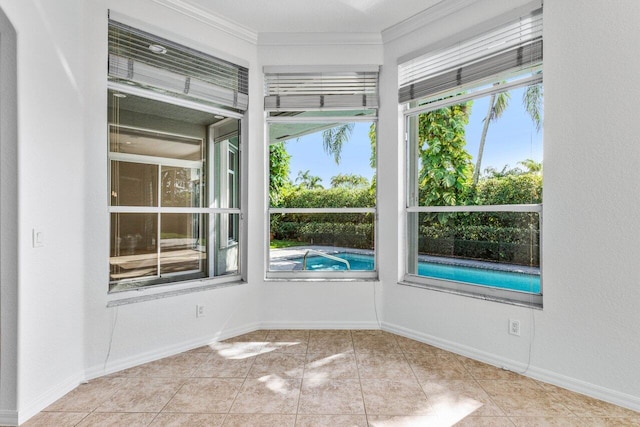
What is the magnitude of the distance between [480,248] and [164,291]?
8.86 feet

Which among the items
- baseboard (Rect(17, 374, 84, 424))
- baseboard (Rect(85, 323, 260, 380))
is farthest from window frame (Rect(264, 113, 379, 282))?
baseboard (Rect(17, 374, 84, 424))

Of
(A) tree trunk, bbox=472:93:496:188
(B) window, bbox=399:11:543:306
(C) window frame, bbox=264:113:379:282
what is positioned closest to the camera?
(B) window, bbox=399:11:543:306

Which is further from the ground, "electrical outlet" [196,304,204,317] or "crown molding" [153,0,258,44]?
"crown molding" [153,0,258,44]

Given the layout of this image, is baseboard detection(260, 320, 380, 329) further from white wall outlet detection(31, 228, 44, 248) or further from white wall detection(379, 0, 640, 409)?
white wall outlet detection(31, 228, 44, 248)

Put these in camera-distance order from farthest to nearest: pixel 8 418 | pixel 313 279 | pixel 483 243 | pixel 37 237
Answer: pixel 313 279 < pixel 483 243 < pixel 37 237 < pixel 8 418

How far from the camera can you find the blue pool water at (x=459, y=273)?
107 inches

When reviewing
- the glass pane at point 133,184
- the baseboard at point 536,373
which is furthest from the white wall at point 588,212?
the glass pane at point 133,184

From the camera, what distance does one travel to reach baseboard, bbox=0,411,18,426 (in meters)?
1.97

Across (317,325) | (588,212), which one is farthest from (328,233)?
(588,212)

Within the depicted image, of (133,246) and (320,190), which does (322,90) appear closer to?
(320,190)

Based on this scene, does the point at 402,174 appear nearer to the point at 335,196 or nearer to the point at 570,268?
the point at 335,196

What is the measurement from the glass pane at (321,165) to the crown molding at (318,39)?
2.59 feet

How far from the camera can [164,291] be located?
3027 mm

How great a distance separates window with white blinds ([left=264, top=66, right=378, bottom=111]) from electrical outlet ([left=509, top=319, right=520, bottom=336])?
2317 millimetres
